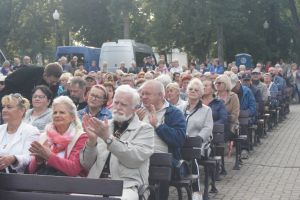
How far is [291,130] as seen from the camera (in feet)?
55.9

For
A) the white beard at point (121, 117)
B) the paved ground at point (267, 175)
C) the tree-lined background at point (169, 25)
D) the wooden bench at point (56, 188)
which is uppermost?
the tree-lined background at point (169, 25)

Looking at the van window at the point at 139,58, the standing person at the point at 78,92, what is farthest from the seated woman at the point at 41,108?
the van window at the point at 139,58

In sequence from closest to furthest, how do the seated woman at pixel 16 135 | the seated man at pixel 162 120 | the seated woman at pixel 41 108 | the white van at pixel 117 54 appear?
1. the seated woman at pixel 16 135
2. the seated man at pixel 162 120
3. the seated woman at pixel 41 108
4. the white van at pixel 117 54

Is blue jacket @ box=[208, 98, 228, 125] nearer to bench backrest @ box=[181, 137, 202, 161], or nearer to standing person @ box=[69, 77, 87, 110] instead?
bench backrest @ box=[181, 137, 202, 161]

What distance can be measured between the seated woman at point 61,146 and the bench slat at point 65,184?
563 mm

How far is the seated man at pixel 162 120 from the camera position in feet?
21.8

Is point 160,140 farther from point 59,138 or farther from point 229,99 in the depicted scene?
point 229,99

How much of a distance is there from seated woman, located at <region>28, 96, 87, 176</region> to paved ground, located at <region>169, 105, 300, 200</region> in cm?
311

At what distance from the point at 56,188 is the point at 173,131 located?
7.46 feet

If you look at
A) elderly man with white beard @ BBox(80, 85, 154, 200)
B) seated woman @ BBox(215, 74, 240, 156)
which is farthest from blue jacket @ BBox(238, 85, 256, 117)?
elderly man with white beard @ BBox(80, 85, 154, 200)

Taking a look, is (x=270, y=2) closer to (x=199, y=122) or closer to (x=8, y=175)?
(x=199, y=122)

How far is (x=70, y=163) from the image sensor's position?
5547 mm

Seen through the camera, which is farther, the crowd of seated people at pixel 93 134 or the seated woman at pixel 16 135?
the seated woman at pixel 16 135

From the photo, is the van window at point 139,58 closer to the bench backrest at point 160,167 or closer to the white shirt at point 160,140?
the white shirt at point 160,140
